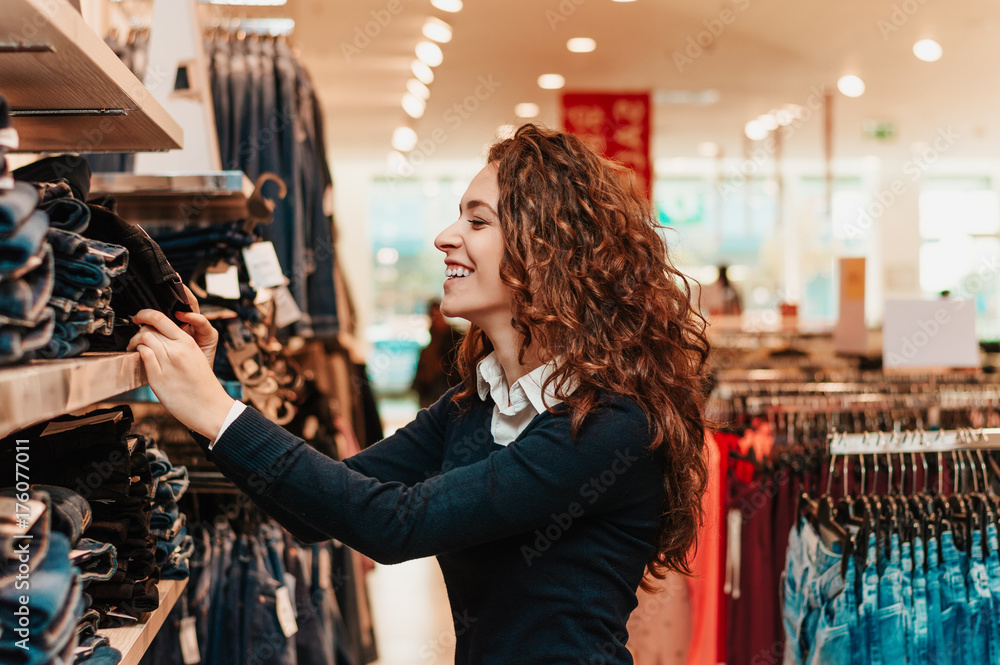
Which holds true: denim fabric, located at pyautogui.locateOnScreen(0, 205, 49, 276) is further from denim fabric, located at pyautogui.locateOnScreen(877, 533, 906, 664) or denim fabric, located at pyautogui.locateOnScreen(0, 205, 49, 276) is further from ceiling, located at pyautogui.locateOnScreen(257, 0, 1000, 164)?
ceiling, located at pyautogui.locateOnScreen(257, 0, 1000, 164)

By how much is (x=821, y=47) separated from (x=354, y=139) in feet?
19.3

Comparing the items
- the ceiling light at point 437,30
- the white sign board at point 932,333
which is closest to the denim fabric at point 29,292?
the white sign board at point 932,333

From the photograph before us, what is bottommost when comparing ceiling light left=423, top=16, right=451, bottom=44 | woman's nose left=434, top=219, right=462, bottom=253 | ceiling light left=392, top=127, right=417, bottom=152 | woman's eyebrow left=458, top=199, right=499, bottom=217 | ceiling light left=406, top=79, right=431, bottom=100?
woman's nose left=434, top=219, right=462, bottom=253

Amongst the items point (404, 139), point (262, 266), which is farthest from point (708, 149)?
point (262, 266)

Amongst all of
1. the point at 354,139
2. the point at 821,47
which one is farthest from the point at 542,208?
the point at 354,139

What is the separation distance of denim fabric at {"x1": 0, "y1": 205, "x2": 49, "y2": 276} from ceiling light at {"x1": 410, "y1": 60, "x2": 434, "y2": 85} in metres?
6.53

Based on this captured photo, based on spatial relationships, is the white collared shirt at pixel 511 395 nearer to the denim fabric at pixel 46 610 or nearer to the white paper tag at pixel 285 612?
the denim fabric at pixel 46 610

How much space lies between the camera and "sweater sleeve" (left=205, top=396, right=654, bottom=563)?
1.11 m

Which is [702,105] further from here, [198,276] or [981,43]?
[198,276]

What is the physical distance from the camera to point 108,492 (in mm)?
1200

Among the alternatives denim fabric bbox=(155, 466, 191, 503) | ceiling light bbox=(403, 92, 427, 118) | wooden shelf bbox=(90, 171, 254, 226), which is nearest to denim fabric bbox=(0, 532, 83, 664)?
denim fabric bbox=(155, 466, 191, 503)

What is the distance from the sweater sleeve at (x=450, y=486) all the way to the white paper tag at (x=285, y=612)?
2.87 feet

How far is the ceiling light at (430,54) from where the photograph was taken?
646cm

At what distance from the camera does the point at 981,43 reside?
6629mm
